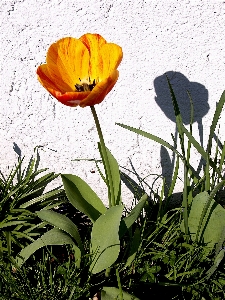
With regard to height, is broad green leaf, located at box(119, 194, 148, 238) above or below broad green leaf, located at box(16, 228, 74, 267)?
above

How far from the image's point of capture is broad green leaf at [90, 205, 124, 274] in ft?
4.17

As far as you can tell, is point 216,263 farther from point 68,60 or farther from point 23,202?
point 23,202

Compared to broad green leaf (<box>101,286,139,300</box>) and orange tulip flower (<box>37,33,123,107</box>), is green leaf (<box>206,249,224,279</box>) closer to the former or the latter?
broad green leaf (<box>101,286,139,300</box>)

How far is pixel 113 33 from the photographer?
1524 mm

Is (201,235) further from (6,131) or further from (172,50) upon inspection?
(6,131)

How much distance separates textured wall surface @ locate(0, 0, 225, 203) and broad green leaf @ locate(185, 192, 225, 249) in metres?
0.36

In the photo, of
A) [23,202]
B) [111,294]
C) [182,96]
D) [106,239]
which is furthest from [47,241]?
[182,96]

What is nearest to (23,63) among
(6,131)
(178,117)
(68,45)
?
(6,131)

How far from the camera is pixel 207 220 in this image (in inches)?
58.8

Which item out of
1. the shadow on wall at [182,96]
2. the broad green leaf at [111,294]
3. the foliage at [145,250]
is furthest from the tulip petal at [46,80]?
the broad green leaf at [111,294]

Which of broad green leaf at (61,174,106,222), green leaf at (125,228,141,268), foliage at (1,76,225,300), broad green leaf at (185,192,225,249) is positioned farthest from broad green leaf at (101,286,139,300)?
broad green leaf at (185,192,225,249)

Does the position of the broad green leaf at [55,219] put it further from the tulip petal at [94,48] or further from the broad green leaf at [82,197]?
the tulip petal at [94,48]

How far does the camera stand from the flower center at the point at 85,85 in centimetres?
125

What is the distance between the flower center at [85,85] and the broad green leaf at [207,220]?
50cm
